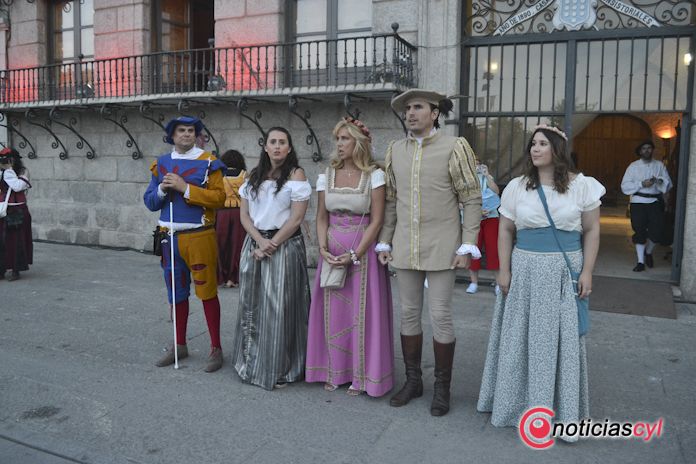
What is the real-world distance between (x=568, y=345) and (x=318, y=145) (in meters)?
6.01

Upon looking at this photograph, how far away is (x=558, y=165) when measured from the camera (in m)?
3.67

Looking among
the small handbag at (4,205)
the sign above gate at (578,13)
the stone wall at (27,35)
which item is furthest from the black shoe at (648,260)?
the stone wall at (27,35)

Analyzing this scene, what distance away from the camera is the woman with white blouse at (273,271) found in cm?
458

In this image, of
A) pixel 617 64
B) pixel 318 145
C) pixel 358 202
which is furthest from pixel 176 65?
pixel 358 202

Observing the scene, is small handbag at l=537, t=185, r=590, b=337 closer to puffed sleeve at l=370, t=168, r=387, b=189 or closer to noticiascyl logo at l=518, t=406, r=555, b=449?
noticiascyl logo at l=518, t=406, r=555, b=449

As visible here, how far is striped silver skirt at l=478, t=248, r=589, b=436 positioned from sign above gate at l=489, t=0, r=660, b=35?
5064mm

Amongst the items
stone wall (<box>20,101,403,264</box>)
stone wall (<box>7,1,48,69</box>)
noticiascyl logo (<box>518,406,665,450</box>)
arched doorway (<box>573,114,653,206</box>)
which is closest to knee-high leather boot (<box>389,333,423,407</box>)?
noticiascyl logo (<box>518,406,665,450</box>)

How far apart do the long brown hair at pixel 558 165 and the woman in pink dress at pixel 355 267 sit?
979mm

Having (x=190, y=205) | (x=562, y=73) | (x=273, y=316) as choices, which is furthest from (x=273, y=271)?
(x=562, y=73)

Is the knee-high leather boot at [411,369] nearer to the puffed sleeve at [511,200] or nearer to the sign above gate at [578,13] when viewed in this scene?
the puffed sleeve at [511,200]

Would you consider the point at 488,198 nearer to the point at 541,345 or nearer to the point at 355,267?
the point at 355,267

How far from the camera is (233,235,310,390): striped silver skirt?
4582 millimetres

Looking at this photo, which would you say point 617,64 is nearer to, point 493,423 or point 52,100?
point 493,423

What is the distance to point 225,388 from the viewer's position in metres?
4.58
